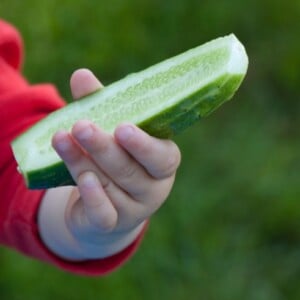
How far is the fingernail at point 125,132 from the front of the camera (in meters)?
0.82

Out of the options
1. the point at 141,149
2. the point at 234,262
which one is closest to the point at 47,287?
the point at 234,262

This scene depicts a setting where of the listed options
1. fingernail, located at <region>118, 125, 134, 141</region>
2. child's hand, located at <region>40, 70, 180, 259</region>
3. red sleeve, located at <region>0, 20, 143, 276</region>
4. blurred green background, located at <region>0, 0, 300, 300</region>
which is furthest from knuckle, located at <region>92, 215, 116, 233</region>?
blurred green background, located at <region>0, 0, 300, 300</region>

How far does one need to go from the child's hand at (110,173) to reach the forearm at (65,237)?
20 millimetres

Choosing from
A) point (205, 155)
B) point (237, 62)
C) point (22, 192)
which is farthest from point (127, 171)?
point (205, 155)

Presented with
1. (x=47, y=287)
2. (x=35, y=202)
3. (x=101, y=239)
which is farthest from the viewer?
(x=47, y=287)

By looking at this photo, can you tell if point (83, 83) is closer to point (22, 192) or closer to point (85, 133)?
point (85, 133)

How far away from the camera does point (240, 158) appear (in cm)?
188

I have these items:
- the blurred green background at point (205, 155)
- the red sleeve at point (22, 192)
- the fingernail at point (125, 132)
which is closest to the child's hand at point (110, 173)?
the fingernail at point (125, 132)

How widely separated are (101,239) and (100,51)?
1018 mm

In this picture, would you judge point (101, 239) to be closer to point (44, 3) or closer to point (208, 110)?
point (208, 110)

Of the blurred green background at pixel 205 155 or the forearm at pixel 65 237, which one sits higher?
the forearm at pixel 65 237

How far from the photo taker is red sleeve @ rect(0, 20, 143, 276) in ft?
3.77

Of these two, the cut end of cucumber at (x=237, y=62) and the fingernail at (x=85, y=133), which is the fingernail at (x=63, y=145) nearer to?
the fingernail at (x=85, y=133)

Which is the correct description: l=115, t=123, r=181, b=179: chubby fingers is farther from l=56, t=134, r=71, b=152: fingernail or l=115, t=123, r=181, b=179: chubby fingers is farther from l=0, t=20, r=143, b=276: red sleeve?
l=0, t=20, r=143, b=276: red sleeve
